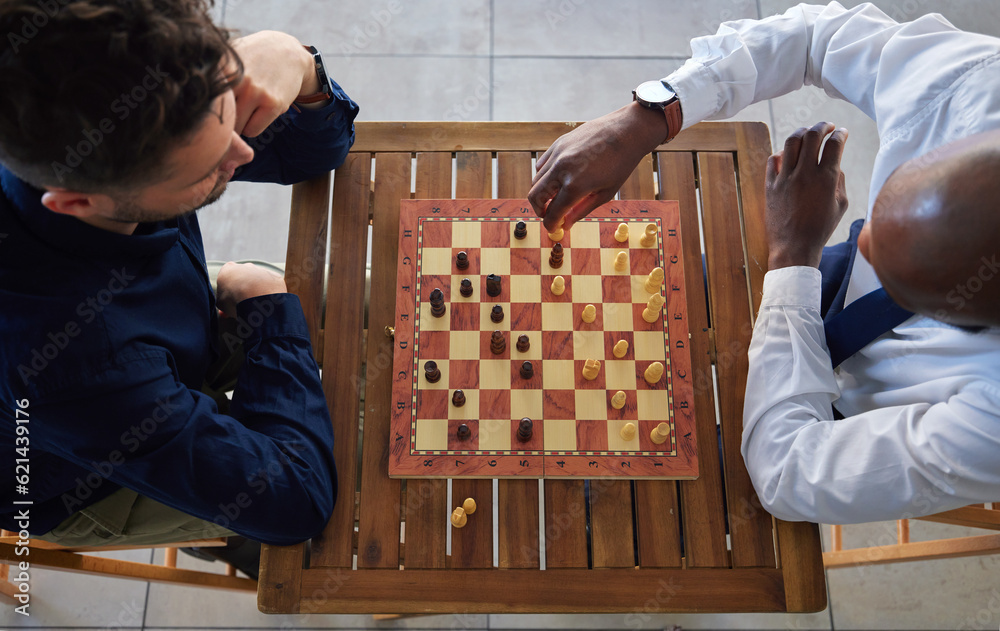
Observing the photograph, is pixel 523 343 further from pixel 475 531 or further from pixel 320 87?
pixel 320 87

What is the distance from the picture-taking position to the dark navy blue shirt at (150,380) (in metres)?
1.07

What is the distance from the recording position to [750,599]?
1.32 metres

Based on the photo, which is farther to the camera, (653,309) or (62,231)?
(653,309)

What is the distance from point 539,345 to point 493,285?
18 cm

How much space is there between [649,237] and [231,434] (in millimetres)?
1022

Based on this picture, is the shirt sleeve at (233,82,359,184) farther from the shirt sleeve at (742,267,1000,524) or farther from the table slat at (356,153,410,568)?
the shirt sleeve at (742,267,1000,524)

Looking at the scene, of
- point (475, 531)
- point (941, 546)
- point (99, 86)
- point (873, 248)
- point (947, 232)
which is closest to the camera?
point (99, 86)

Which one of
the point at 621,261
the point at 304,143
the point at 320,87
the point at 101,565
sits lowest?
the point at 101,565

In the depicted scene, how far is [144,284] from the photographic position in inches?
48.7

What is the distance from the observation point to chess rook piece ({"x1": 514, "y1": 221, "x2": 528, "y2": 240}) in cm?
157

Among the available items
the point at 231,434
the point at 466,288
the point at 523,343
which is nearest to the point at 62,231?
the point at 231,434

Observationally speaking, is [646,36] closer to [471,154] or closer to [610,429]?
[471,154]

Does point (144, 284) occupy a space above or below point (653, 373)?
above

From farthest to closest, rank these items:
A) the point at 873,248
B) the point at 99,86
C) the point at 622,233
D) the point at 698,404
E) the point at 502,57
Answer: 1. the point at 502,57
2. the point at 622,233
3. the point at 698,404
4. the point at 873,248
5. the point at 99,86
